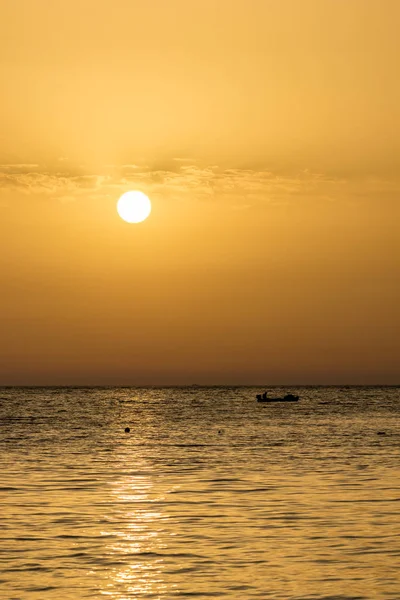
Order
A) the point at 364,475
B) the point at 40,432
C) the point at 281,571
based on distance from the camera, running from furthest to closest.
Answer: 1. the point at 40,432
2. the point at 364,475
3. the point at 281,571

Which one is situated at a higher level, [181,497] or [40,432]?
[40,432]

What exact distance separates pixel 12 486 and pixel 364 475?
690 inches

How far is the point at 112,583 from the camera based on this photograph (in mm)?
26375

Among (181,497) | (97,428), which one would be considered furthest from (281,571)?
(97,428)

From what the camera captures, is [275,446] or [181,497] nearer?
[181,497]

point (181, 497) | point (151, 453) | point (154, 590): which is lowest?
point (154, 590)

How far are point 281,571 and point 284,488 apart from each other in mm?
17799

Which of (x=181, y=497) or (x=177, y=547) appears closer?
(x=177, y=547)

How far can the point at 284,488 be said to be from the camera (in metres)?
45.5

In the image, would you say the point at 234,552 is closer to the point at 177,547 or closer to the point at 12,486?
the point at 177,547

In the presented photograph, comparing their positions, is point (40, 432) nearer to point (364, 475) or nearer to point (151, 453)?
point (151, 453)

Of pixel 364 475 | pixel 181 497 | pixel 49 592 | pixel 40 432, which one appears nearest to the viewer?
pixel 49 592

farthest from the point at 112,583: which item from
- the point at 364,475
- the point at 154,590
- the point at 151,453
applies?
the point at 151,453

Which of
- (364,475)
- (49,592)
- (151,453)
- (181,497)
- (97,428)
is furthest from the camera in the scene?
(97,428)
